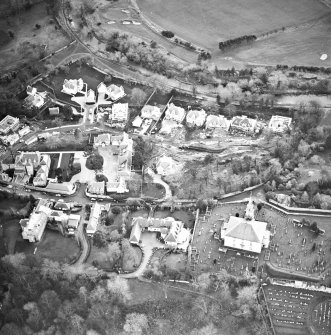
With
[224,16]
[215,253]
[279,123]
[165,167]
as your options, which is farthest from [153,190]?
[224,16]

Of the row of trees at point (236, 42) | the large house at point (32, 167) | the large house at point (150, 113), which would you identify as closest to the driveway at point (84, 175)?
the large house at point (32, 167)

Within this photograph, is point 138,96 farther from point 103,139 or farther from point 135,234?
point 135,234

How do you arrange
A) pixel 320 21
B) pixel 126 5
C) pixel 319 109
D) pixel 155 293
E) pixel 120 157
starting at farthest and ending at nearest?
pixel 126 5, pixel 320 21, pixel 319 109, pixel 120 157, pixel 155 293

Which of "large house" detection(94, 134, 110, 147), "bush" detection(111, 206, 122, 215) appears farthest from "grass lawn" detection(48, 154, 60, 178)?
"bush" detection(111, 206, 122, 215)

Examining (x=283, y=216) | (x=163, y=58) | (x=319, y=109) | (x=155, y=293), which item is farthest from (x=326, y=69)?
(x=155, y=293)

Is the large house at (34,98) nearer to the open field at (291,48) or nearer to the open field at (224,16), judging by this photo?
the open field at (224,16)

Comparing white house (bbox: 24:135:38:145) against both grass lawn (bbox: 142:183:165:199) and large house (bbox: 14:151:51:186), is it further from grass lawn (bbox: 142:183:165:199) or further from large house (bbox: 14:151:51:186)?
grass lawn (bbox: 142:183:165:199)

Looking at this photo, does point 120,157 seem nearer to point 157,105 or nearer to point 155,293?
point 157,105
